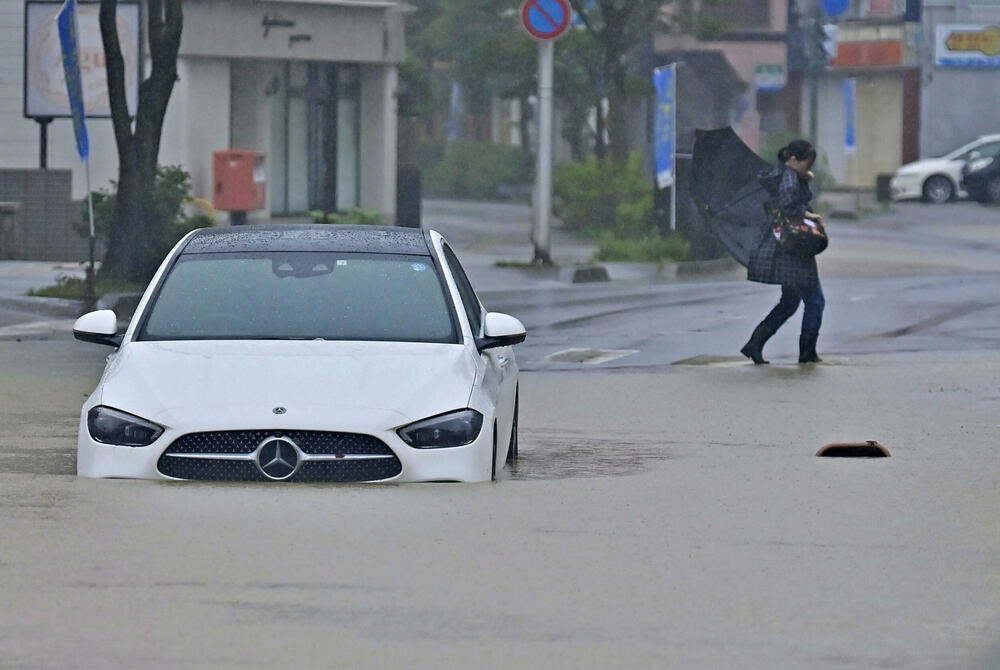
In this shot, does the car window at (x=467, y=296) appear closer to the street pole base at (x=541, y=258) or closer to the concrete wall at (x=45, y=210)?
the street pole base at (x=541, y=258)

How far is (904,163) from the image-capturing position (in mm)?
62219

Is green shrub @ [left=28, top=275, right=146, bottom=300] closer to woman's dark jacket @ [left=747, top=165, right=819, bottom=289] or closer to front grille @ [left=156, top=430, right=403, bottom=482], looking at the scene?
woman's dark jacket @ [left=747, top=165, right=819, bottom=289]

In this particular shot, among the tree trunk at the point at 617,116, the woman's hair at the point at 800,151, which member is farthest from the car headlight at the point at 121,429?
the tree trunk at the point at 617,116

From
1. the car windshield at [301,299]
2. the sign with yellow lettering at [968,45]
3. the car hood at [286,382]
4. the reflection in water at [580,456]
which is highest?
the sign with yellow lettering at [968,45]

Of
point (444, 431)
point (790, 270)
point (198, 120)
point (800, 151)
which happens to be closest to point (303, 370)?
point (444, 431)

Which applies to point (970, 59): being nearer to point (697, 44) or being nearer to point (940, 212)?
point (697, 44)

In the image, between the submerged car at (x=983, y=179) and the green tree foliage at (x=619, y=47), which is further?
the submerged car at (x=983, y=179)

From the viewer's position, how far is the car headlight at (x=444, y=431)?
28.7ft

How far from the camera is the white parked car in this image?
2076 inches

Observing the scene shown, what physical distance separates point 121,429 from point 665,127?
25065 mm

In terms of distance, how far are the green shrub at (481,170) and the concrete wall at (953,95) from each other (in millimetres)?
11517

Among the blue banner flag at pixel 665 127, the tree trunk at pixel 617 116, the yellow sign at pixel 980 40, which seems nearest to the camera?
the blue banner flag at pixel 665 127

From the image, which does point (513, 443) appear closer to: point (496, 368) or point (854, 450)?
point (496, 368)

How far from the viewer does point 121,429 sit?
8727mm
